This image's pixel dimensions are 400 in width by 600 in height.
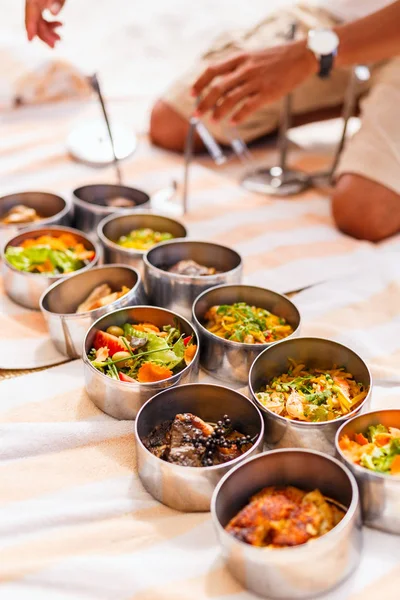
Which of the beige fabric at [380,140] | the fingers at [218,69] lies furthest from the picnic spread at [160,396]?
the fingers at [218,69]

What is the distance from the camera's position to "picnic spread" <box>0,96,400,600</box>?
3.56 feet

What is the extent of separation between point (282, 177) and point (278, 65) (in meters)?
0.54

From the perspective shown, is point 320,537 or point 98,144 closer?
point 320,537

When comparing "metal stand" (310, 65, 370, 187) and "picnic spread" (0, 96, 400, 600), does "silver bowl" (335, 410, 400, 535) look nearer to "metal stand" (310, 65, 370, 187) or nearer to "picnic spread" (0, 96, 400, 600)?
"picnic spread" (0, 96, 400, 600)

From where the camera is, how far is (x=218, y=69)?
1.92 metres

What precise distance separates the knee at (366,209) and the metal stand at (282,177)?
0.90ft

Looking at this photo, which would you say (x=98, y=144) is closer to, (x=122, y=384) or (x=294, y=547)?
(x=122, y=384)

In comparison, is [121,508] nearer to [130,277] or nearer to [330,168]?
[130,277]

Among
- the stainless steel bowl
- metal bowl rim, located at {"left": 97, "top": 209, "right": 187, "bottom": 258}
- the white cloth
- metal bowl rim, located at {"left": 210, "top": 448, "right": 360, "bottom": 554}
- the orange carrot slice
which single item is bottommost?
the stainless steel bowl

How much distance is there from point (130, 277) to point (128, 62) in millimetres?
2036

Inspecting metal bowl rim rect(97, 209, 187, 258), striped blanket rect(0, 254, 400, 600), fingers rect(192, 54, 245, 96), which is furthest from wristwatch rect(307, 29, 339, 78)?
striped blanket rect(0, 254, 400, 600)

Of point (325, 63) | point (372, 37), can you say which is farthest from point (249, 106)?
point (372, 37)

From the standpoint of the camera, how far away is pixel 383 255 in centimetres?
192

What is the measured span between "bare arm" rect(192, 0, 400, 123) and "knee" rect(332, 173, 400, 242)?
0.34 meters
